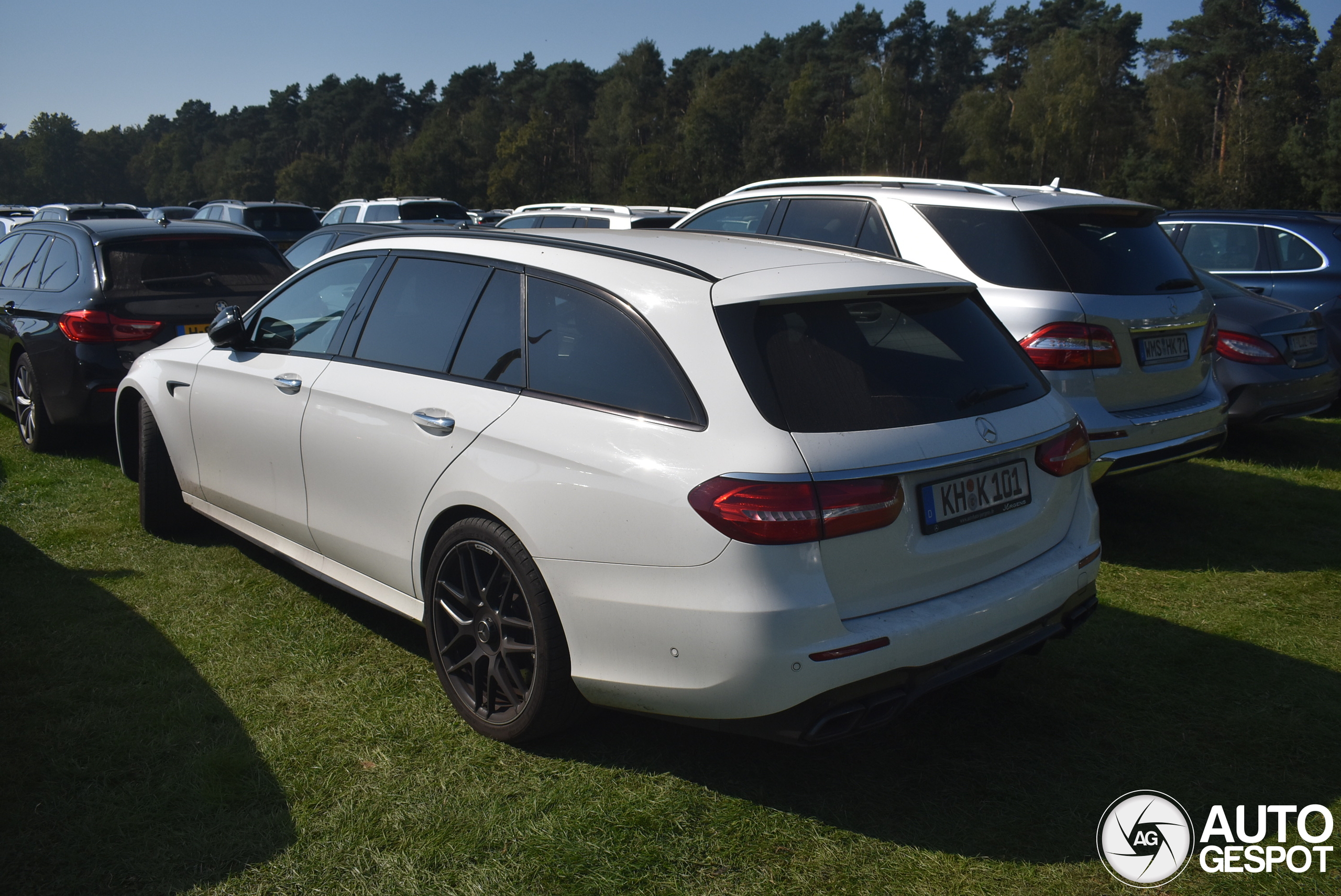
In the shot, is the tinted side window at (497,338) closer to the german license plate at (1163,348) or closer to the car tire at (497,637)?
the car tire at (497,637)

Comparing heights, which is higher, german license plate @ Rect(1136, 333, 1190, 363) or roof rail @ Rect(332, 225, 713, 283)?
roof rail @ Rect(332, 225, 713, 283)

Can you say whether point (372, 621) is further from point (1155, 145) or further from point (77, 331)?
point (1155, 145)

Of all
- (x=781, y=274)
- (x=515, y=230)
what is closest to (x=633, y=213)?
(x=515, y=230)

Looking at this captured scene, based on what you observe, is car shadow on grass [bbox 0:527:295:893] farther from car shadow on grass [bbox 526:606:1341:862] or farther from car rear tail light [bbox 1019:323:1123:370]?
car rear tail light [bbox 1019:323:1123:370]

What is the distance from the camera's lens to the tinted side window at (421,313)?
12.1ft

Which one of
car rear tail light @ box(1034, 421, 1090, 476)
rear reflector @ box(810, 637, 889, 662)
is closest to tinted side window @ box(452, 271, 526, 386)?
rear reflector @ box(810, 637, 889, 662)

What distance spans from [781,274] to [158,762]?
2.48 metres

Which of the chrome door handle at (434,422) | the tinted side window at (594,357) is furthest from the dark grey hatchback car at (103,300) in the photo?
the tinted side window at (594,357)

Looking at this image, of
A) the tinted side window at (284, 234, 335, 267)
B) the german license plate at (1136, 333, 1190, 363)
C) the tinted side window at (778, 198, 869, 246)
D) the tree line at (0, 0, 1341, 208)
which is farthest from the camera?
the tree line at (0, 0, 1341, 208)

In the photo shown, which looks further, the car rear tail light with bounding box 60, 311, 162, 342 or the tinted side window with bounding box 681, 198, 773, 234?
the tinted side window with bounding box 681, 198, 773, 234

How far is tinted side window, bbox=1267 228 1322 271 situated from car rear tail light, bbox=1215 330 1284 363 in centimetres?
218

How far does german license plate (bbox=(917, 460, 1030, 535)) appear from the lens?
2875 mm

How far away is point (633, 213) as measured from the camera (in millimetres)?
13852

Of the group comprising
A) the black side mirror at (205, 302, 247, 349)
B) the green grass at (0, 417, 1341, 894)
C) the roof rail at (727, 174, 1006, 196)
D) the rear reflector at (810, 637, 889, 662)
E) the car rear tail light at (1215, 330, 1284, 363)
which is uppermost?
the roof rail at (727, 174, 1006, 196)
